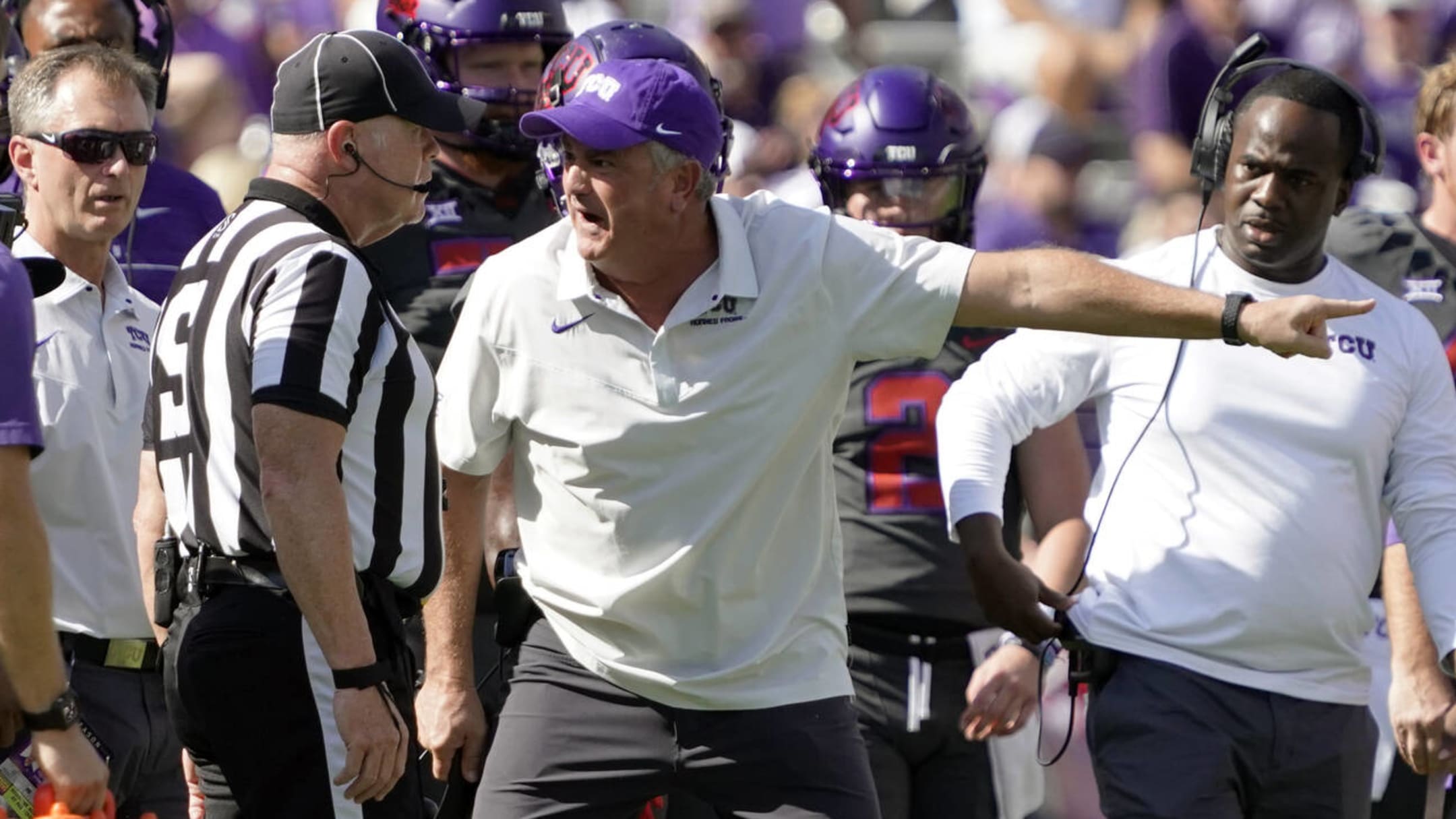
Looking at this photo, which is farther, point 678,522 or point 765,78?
point 765,78

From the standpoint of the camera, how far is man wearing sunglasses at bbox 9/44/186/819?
197 inches

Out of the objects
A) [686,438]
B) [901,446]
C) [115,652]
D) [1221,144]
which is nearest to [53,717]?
[115,652]

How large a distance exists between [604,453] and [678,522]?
0.20 m

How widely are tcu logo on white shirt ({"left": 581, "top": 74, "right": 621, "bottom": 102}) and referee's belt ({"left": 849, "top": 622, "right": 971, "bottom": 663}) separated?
1.82m

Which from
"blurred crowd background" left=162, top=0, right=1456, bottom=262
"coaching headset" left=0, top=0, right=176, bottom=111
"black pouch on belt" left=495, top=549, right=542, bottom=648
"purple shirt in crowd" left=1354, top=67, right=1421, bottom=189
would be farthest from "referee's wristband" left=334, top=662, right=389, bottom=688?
"purple shirt in crowd" left=1354, top=67, right=1421, bottom=189

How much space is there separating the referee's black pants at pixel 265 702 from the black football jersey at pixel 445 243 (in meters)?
1.78

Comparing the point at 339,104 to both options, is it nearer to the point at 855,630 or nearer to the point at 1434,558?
the point at 855,630

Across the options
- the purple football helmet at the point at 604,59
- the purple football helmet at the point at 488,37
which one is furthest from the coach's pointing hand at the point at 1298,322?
the purple football helmet at the point at 488,37

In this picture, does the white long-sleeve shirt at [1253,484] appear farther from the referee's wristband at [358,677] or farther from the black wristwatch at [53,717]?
the black wristwatch at [53,717]

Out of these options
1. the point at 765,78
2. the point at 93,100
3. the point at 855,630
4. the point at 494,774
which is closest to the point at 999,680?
the point at 855,630

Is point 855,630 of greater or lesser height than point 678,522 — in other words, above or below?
below

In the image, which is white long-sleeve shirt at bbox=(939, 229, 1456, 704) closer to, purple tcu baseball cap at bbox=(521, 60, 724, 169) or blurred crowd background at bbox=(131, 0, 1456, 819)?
purple tcu baseball cap at bbox=(521, 60, 724, 169)

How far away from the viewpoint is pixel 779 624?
4496mm

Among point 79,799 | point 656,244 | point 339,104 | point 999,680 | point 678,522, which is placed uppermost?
point 339,104
